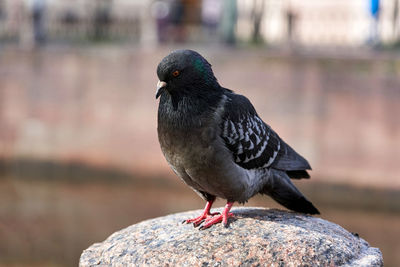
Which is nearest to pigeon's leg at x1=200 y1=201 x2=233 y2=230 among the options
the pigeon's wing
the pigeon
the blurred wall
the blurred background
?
the pigeon

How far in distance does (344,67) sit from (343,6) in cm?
1413

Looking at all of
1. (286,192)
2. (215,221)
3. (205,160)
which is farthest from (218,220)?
(286,192)

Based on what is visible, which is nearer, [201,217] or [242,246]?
[242,246]

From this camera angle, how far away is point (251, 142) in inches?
292

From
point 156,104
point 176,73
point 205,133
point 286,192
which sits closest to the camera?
point 176,73

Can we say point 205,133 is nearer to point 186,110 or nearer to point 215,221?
point 186,110

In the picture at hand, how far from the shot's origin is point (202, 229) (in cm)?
706

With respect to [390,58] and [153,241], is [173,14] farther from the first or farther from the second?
[153,241]

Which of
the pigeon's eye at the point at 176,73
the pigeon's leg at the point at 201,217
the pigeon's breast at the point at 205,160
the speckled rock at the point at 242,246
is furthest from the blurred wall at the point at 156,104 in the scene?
the pigeon's eye at the point at 176,73

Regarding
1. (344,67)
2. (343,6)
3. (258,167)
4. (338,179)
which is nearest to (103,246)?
(258,167)

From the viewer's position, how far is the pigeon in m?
6.84

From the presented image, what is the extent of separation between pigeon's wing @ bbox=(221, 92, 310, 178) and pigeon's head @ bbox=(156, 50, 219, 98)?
1.35ft

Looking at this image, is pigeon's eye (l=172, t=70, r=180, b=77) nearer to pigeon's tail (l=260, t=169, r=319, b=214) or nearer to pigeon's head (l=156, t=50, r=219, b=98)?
pigeon's head (l=156, t=50, r=219, b=98)

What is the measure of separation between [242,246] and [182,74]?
1.90m
